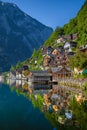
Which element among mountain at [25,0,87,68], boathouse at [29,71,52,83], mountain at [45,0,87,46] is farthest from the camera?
mountain at [25,0,87,68]

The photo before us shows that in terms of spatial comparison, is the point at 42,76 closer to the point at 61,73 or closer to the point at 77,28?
the point at 61,73

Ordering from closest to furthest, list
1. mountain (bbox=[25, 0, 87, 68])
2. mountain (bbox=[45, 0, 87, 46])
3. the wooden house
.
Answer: the wooden house
mountain (bbox=[45, 0, 87, 46])
mountain (bbox=[25, 0, 87, 68])

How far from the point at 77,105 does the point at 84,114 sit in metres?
6.73

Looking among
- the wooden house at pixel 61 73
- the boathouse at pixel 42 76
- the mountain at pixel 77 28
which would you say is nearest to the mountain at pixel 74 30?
the mountain at pixel 77 28

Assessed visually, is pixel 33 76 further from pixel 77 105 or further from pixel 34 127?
pixel 34 127

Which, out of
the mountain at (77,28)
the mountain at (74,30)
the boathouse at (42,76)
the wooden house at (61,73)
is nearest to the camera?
the wooden house at (61,73)

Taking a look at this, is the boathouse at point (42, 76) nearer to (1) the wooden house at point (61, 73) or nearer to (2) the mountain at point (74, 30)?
(1) the wooden house at point (61, 73)

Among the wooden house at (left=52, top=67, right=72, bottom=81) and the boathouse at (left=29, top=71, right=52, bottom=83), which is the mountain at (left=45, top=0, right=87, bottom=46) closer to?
the boathouse at (left=29, top=71, right=52, bottom=83)

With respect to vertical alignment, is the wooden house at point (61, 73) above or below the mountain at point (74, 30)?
below

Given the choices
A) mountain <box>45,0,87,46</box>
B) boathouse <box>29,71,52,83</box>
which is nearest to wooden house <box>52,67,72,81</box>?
boathouse <box>29,71,52,83</box>

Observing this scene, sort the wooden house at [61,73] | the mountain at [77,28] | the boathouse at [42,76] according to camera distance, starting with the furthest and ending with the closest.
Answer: the mountain at [77,28], the boathouse at [42,76], the wooden house at [61,73]

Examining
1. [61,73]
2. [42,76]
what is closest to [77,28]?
[42,76]

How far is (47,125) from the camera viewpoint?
3684 cm

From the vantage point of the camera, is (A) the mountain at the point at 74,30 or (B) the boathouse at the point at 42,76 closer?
(B) the boathouse at the point at 42,76
